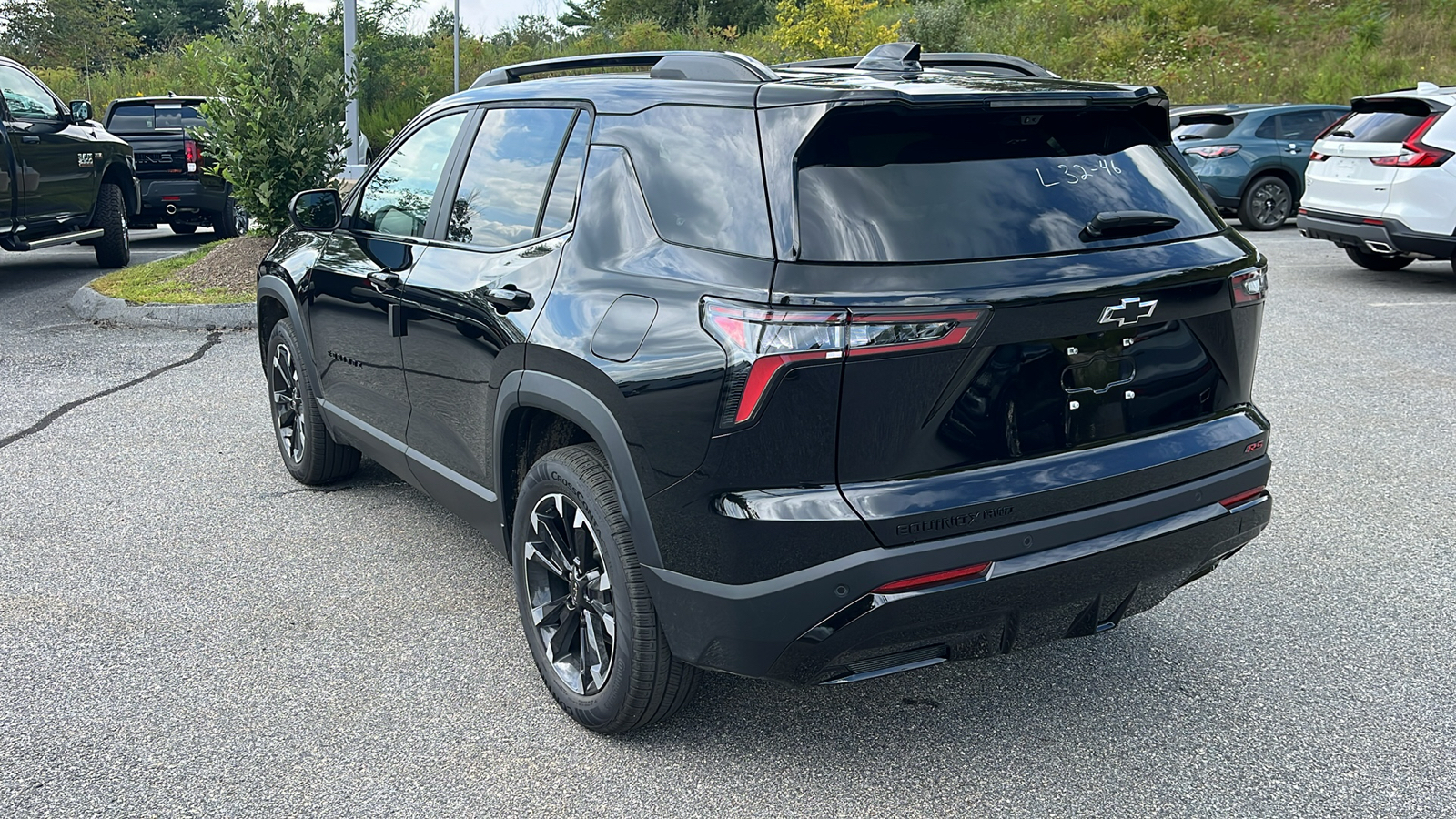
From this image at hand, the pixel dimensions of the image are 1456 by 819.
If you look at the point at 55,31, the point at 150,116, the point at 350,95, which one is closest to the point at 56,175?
the point at 350,95

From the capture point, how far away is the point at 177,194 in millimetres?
14656

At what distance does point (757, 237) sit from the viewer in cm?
276

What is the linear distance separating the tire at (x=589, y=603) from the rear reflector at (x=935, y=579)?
648 mm

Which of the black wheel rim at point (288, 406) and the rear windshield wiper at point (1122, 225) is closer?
the rear windshield wiper at point (1122, 225)

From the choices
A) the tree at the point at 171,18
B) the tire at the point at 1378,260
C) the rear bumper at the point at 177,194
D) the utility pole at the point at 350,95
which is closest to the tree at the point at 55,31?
the tree at the point at 171,18

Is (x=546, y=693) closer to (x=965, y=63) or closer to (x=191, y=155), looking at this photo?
(x=965, y=63)

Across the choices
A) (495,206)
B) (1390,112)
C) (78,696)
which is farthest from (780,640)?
(1390,112)

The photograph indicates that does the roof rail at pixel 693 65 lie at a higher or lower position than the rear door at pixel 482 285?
higher

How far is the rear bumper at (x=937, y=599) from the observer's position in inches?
105

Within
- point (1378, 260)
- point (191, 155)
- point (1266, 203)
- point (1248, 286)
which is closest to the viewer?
point (1248, 286)

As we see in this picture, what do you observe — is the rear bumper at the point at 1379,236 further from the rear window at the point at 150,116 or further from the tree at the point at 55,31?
the tree at the point at 55,31

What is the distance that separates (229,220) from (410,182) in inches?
473

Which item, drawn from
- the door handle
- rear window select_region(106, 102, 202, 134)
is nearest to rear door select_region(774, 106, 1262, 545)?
the door handle

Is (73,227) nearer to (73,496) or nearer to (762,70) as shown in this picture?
(73,496)
